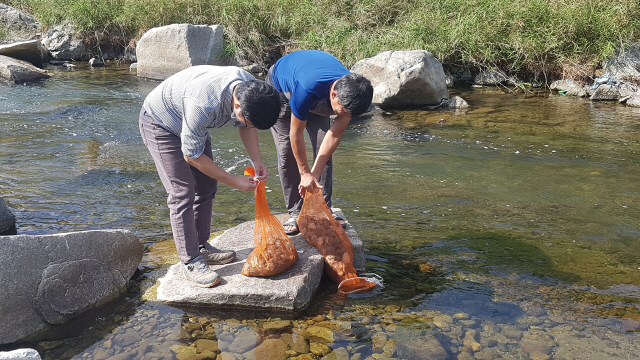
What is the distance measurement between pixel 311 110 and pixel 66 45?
1238cm

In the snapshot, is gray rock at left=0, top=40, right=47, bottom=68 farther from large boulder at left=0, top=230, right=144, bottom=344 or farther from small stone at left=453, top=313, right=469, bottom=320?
small stone at left=453, top=313, right=469, bottom=320

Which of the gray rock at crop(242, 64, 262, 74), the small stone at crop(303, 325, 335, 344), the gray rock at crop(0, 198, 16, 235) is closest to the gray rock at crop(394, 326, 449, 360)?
the small stone at crop(303, 325, 335, 344)

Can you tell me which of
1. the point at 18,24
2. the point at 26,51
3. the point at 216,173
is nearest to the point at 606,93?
the point at 216,173

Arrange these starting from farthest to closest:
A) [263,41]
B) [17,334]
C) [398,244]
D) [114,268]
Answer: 1. [263,41]
2. [398,244]
3. [114,268]
4. [17,334]

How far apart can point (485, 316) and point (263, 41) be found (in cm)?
1009

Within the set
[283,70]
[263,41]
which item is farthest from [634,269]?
[263,41]

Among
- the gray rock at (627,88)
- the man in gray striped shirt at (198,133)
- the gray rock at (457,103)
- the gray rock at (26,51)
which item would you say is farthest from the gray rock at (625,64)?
the gray rock at (26,51)

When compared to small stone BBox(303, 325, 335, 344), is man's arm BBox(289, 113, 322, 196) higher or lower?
higher

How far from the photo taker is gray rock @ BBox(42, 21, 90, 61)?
44.0 feet

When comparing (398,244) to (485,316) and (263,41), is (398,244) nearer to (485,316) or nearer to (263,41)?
(485,316)

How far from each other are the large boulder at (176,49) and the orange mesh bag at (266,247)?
881 cm

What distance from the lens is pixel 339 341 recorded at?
2.78 m

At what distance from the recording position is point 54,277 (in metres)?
2.87

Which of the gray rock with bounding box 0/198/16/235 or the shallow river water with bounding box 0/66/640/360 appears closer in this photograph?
the shallow river water with bounding box 0/66/640/360
